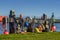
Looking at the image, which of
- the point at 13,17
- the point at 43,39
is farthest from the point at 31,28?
the point at 43,39

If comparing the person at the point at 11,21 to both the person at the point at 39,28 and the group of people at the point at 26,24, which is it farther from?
the person at the point at 39,28

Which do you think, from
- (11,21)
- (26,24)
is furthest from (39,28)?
(11,21)

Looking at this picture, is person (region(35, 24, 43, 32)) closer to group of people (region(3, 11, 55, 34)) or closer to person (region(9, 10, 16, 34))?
group of people (region(3, 11, 55, 34))

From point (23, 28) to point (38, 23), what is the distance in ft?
4.83

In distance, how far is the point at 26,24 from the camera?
17.3 m

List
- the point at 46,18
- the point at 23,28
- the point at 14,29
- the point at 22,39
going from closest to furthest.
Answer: the point at 22,39
the point at 14,29
the point at 23,28
the point at 46,18

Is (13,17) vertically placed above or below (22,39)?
above

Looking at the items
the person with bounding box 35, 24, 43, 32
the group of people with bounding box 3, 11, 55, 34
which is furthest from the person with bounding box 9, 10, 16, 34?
the person with bounding box 35, 24, 43, 32

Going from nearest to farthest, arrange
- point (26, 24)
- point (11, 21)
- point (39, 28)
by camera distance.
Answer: point (11, 21), point (26, 24), point (39, 28)

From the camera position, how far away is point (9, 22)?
16.5m

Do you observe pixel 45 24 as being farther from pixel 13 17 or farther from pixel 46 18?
pixel 13 17

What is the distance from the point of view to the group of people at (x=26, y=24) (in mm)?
16406

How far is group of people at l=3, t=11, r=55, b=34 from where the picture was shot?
1641 centimetres

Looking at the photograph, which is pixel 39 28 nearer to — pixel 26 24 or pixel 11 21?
pixel 26 24
